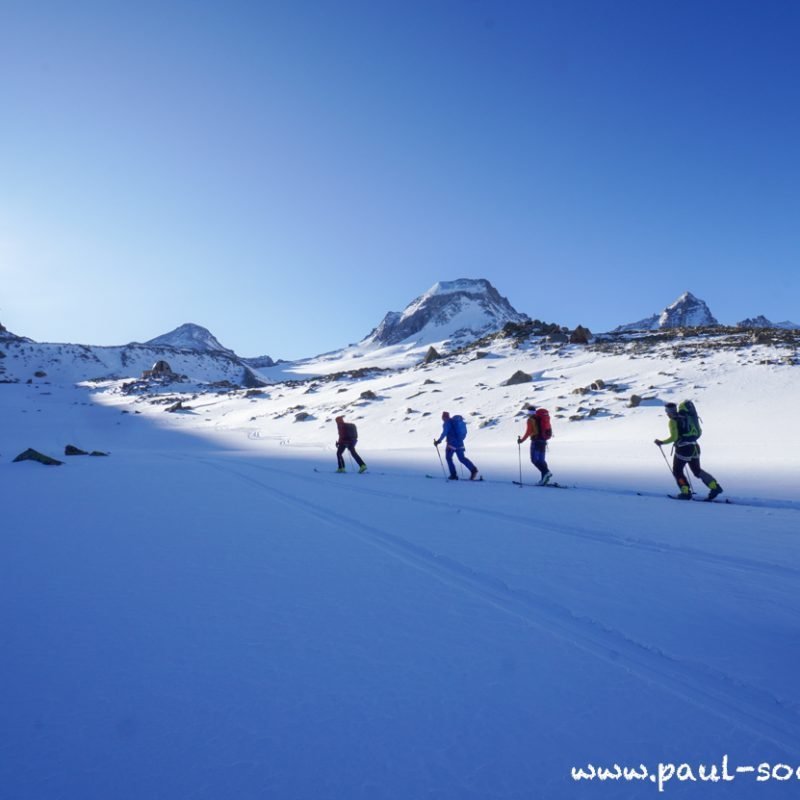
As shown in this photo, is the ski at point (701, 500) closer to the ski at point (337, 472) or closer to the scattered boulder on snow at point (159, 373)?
the ski at point (337, 472)

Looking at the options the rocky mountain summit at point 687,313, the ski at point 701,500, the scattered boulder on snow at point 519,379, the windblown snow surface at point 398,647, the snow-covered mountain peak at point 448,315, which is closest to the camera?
the windblown snow surface at point 398,647

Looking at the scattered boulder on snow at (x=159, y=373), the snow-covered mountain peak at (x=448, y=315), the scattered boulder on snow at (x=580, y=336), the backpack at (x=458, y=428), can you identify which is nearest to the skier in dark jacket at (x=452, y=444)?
the backpack at (x=458, y=428)

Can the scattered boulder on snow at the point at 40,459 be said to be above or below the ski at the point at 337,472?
above

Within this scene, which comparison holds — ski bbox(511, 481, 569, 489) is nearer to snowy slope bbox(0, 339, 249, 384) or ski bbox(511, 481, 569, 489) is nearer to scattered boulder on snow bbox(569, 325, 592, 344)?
scattered boulder on snow bbox(569, 325, 592, 344)

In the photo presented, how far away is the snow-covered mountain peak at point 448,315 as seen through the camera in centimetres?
14625

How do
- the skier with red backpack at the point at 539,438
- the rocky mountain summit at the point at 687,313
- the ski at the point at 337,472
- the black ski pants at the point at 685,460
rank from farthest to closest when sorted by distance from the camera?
the rocky mountain summit at the point at 687,313 < the ski at the point at 337,472 < the skier with red backpack at the point at 539,438 < the black ski pants at the point at 685,460

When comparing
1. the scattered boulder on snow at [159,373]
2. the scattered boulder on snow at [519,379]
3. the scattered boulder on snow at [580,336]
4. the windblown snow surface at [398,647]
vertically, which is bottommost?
the windblown snow surface at [398,647]

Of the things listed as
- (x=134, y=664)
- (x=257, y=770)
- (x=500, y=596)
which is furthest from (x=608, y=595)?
(x=134, y=664)

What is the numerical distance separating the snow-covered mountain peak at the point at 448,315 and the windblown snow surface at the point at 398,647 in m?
130

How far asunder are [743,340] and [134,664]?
37568 millimetres

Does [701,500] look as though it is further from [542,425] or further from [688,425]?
[542,425]

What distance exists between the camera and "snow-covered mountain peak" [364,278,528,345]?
146m

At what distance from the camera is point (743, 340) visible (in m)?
31.2

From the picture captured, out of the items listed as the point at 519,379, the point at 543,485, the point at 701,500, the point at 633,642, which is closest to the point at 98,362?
the point at 519,379
